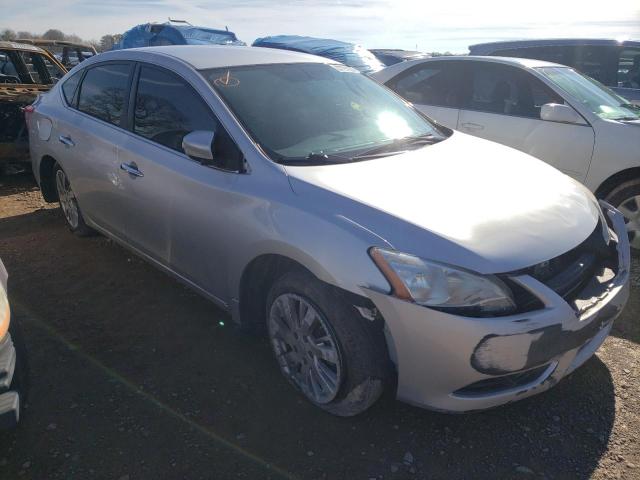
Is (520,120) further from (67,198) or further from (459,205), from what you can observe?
(67,198)

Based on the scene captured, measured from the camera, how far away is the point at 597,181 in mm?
4406

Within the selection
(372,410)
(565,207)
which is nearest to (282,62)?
(565,207)

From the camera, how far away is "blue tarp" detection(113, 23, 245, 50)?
1272cm

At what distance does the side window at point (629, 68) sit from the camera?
6562 millimetres

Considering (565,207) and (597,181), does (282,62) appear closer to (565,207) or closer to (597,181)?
(565,207)

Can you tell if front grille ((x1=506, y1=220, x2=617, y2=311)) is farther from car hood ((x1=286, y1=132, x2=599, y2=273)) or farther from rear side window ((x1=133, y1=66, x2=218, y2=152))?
rear side window ((x1=133, y1=66, x2=218, y2=152))

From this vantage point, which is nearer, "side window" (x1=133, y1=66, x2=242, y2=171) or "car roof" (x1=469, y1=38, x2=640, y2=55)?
"side window" (x1=133, y1=66, x2=242, y2=171)

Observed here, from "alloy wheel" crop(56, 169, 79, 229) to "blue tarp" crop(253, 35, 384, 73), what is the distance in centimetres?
769

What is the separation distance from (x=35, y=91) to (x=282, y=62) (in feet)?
16.3

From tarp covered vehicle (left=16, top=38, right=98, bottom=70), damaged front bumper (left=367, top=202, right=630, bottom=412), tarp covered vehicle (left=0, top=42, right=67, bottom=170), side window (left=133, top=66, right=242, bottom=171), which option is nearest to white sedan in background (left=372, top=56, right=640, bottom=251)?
damaged front bumper (left=367, top=202, right=630, bottom=412)

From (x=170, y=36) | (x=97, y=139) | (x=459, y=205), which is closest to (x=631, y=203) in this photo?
(x=459, y=205)

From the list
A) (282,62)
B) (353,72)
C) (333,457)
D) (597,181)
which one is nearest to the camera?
(333,457)

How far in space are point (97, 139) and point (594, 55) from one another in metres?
6.18

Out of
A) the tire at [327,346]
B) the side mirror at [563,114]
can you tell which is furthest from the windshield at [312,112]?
the side mirror at [563,114]
